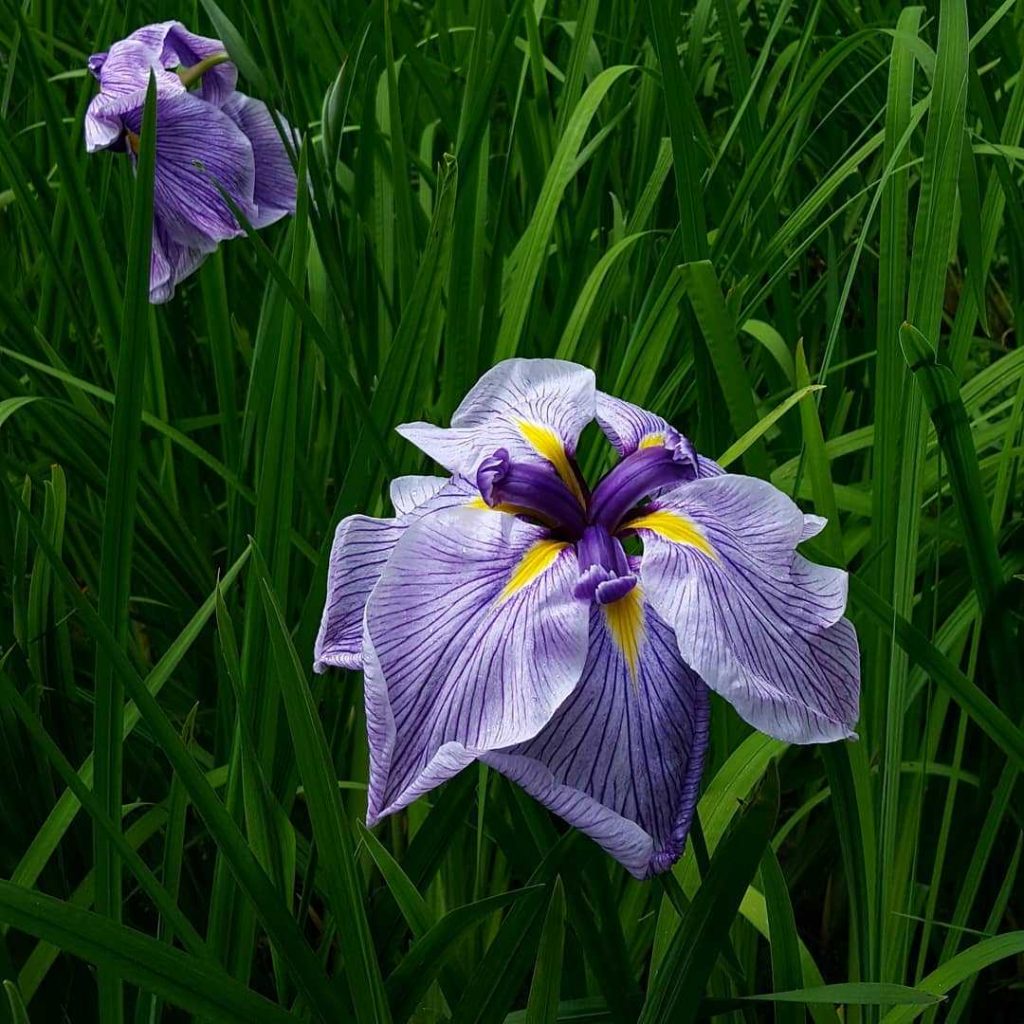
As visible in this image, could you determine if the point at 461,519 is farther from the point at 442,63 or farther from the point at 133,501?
the point at 442,63

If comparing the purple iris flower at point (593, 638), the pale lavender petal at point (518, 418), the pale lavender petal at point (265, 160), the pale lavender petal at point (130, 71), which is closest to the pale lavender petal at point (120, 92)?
the pale lavender petal at point (130, 71)

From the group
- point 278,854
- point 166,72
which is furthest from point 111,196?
point 278,854

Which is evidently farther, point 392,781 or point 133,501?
point 133,501

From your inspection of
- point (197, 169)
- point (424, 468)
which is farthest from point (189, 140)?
point (424, 468)

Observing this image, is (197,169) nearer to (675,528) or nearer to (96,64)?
(96,64)

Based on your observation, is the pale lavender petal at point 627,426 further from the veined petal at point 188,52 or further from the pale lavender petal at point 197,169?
the veined petal at point 188,52

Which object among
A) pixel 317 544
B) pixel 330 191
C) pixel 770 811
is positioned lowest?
pixel 317 544
